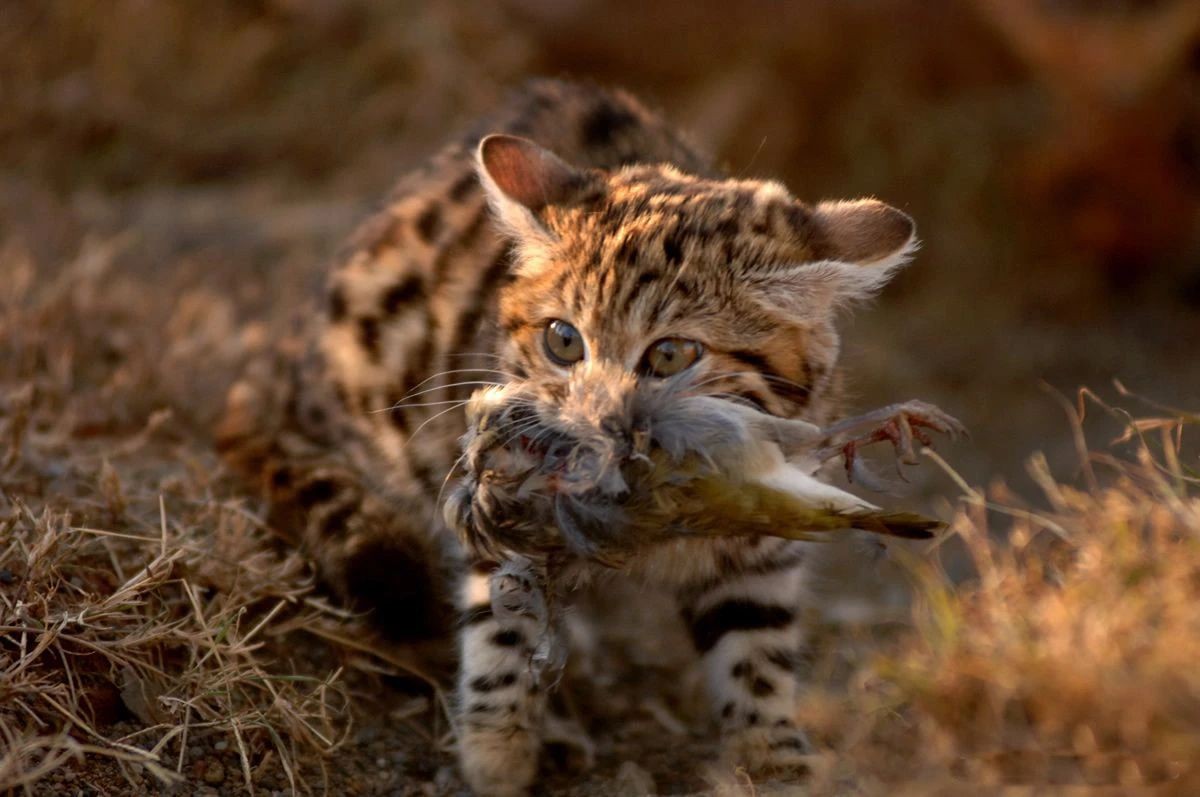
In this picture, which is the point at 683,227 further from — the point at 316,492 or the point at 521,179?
the point at 316,492

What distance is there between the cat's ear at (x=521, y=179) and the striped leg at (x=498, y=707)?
3.09 ft

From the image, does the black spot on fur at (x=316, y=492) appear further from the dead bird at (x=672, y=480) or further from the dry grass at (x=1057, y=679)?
the dry grass at (x=1057, y=679)

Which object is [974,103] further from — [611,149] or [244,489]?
[244,489]

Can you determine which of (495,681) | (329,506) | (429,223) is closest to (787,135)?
(429,223)

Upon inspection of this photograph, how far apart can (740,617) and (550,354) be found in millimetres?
907

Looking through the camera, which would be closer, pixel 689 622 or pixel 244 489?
pixel 689 622

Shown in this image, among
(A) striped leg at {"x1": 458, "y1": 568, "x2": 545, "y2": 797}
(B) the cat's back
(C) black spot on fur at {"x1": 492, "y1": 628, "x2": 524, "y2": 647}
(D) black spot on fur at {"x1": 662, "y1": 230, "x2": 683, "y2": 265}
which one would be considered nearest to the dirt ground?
(A) striped leg at {"x1": 458, "y1": 568, "x2": 545, "y2": 797}

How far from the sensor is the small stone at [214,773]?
9.50 feet

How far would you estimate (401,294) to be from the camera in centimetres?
412

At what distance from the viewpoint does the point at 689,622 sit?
362 centimetres

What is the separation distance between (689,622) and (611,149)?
1539 millimetres

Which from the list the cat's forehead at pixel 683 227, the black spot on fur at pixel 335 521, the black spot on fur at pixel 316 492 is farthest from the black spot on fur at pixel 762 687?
the black spot on fur at pixel 316 492

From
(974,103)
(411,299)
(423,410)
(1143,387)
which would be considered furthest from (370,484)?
(974,103)

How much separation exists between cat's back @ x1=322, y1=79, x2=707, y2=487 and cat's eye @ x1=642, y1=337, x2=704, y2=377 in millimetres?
881
